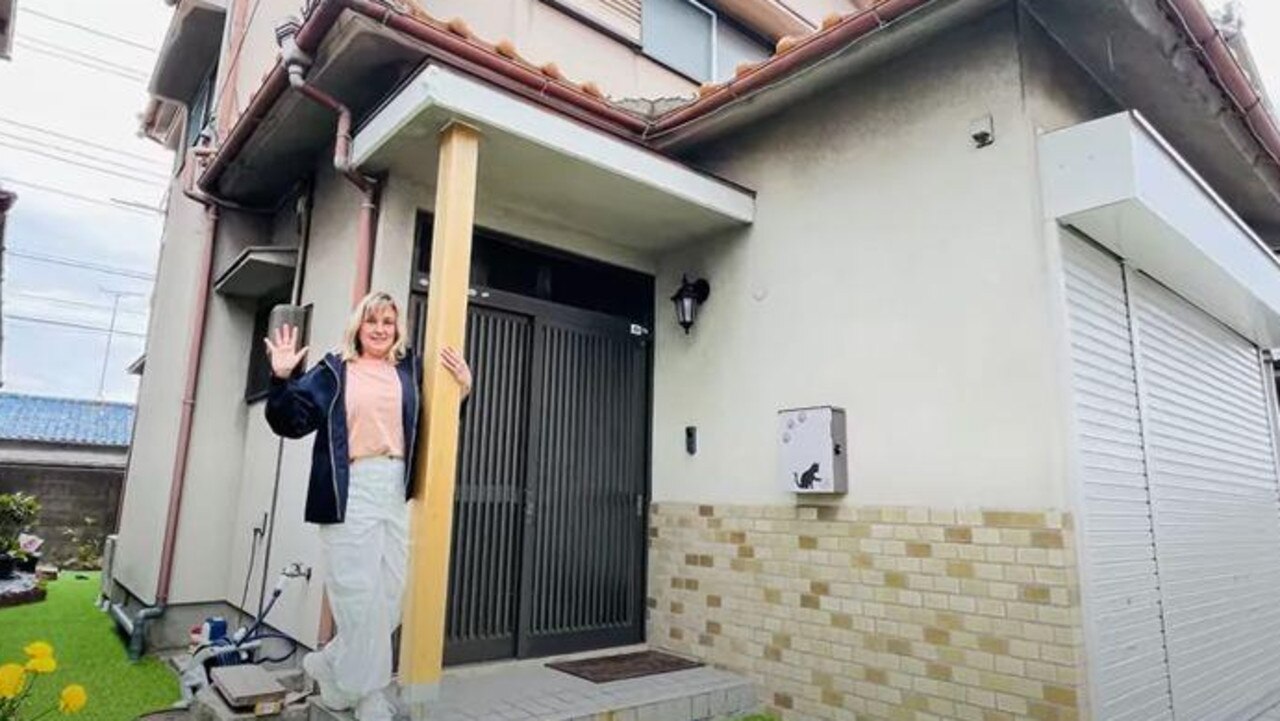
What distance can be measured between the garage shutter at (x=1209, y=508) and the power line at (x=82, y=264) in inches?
1026

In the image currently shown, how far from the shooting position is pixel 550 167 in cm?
416

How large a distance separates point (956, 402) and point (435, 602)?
8.95 feet

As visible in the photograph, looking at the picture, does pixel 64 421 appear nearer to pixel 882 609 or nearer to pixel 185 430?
pixel 185 430

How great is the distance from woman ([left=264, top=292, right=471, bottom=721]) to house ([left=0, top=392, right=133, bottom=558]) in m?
12.3

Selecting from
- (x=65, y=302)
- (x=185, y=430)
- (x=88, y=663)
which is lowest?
(x=88, y=663)

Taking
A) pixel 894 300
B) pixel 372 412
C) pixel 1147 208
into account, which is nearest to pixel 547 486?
pixel 372 412

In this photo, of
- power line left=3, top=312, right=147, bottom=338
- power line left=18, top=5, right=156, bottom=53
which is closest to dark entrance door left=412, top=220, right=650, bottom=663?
power line left=18, top=5, right=156, bottom=53

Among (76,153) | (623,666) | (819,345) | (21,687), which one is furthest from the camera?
(76,153)

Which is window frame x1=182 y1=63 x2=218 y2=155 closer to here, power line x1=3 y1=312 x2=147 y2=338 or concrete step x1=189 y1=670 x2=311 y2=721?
concrete step x1=189 y1=670 x2=311 y2=721

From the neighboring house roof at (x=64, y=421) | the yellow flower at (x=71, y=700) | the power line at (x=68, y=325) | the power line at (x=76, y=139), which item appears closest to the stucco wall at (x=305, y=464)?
the yellow flower at (x=71, y=700)

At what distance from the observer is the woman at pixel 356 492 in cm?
304

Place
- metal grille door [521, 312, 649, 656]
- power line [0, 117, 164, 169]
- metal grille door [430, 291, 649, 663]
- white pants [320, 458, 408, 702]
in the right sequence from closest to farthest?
white pants [320, 458, 408, 702], metal grille door [430, 291, 649, 663], metal grille door [521, 312, 649, 656], power line [0, 117, 164, 169]

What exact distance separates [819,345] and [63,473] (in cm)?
1475

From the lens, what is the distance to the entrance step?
134 inches
